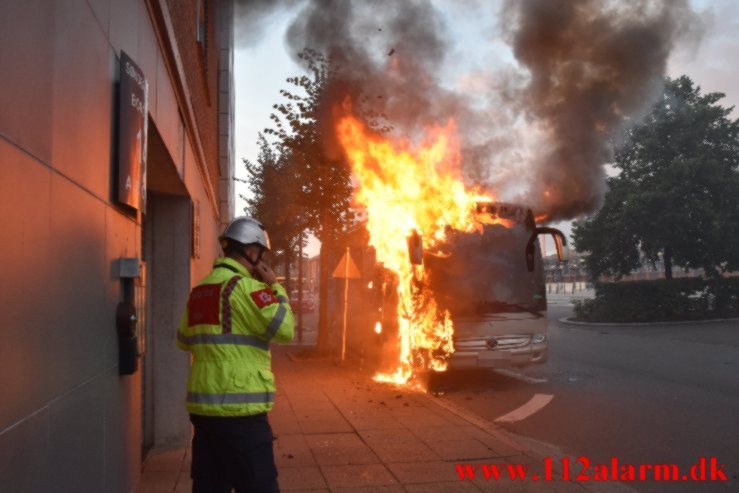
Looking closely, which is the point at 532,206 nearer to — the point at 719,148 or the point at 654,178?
the point at 654,178

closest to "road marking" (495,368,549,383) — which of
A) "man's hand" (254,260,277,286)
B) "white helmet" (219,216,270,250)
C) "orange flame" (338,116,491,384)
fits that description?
"orange flame" (338,116,491,384)

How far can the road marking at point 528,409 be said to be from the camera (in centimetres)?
839

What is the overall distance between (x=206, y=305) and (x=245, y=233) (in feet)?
1.60

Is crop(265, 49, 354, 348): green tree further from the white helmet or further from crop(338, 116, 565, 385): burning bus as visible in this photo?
the white helmet

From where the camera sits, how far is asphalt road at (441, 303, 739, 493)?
21.6ft

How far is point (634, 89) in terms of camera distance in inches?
426

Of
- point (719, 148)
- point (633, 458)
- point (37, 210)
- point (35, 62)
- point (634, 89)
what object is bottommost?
point (633, 458)

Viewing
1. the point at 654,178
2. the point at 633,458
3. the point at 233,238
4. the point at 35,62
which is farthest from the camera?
the point at 654,178

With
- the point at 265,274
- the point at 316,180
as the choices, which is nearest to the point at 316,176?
the point at 316,180

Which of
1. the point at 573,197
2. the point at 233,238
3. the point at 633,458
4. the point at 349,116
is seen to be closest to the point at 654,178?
the point at 573,197

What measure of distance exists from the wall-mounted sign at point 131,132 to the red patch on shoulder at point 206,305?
68cm

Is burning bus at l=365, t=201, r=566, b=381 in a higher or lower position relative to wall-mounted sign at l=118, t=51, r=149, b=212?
lower

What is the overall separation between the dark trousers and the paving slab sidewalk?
1.97 meters

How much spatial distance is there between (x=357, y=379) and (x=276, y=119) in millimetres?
7419
